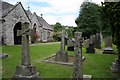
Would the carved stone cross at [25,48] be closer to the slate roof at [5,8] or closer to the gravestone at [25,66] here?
the gravestone at [25,66]

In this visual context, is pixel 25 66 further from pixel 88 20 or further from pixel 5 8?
pixel 88 20

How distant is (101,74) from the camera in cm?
1095

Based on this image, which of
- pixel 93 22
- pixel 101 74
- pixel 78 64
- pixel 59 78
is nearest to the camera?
pixel 78 64

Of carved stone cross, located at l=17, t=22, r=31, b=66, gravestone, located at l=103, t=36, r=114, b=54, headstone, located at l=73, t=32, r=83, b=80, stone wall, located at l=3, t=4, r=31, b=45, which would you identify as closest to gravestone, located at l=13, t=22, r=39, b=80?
carved stone cross, located at l=17, t=22, r=31, b=66

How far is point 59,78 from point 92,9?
37169 mm

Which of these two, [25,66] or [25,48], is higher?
[25,48]

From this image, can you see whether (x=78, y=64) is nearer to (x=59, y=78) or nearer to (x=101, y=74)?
(x=59, y=78)

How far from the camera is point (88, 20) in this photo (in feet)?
143

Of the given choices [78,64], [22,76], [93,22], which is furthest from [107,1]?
[93,22]

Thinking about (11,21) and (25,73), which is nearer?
(25,73)

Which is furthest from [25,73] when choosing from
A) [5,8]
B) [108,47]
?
A: [5,8]

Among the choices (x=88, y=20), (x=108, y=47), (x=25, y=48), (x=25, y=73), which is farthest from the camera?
(x=88, y=20)

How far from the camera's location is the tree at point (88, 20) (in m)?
42.8

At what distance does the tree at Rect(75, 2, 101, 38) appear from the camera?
42.8m
